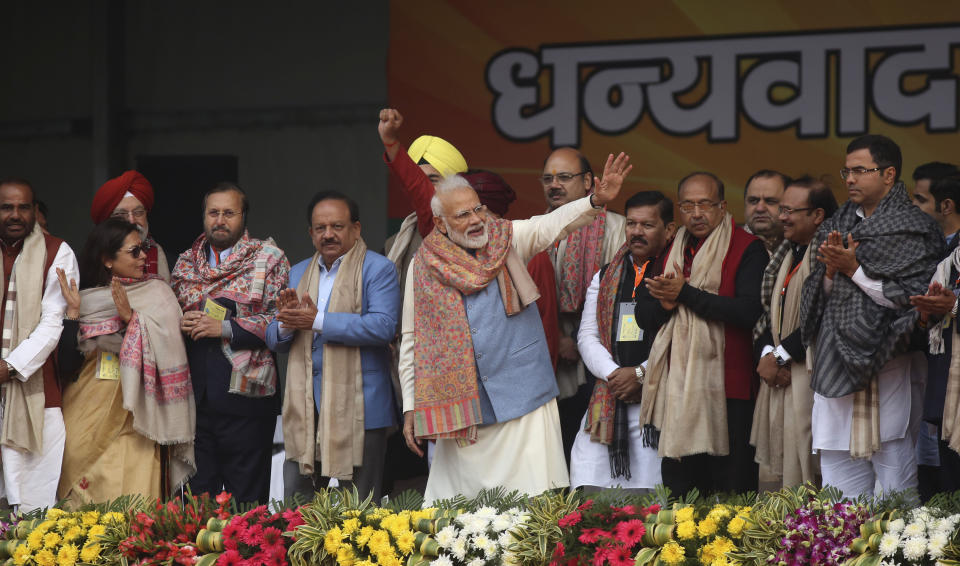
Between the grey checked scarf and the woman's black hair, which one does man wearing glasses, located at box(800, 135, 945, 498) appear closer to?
the grey checked scarf

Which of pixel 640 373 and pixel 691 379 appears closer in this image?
pixel 691 379

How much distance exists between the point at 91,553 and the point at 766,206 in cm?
301

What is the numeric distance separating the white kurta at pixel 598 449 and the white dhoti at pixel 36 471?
7.11ft

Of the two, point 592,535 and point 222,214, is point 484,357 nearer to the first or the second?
point 592,535

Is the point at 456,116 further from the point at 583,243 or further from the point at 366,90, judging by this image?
the point at 583,243

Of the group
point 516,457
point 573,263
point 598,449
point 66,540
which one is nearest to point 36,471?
point 66,540

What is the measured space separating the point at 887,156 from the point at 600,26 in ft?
11.9

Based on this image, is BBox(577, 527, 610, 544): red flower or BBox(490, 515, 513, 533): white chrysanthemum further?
BBox(490, 515, 513, 533): white chrysanthemum

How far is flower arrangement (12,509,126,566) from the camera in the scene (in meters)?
3.68

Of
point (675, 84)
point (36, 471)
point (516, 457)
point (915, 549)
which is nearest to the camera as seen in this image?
point (915, 549)

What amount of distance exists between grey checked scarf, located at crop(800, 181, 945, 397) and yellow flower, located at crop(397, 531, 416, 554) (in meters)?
1.67

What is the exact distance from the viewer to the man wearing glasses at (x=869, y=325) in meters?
4.17

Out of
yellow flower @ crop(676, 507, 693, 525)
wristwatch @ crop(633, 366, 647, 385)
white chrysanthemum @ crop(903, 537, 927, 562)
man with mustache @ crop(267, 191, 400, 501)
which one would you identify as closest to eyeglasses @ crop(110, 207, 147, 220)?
man with mustache @ crop(267, 191, 400, 501)

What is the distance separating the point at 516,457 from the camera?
4.30m
